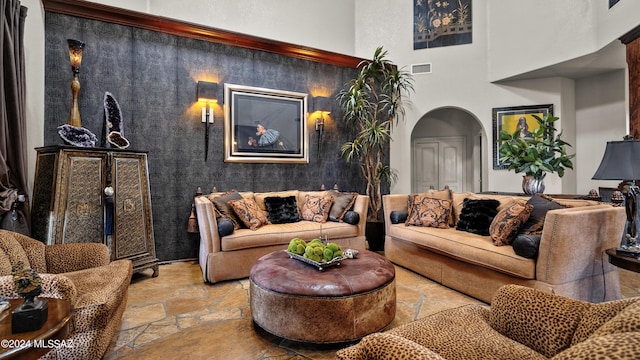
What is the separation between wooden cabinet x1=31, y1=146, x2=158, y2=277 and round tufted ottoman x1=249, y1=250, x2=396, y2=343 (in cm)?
183

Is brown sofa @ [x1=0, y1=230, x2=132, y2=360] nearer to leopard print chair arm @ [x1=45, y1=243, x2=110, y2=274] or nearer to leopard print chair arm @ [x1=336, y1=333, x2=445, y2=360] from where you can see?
leopard print chair arm @ [x1=45, y1=243, x2=110, y2=274]

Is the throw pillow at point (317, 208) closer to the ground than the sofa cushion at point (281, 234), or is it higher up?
higher up

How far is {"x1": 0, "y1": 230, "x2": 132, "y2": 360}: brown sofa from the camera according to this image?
157 cm

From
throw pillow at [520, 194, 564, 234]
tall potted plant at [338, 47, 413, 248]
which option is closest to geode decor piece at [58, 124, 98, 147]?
tall potted plant at [338, 47, 413, 248]

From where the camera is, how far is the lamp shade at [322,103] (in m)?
5.07

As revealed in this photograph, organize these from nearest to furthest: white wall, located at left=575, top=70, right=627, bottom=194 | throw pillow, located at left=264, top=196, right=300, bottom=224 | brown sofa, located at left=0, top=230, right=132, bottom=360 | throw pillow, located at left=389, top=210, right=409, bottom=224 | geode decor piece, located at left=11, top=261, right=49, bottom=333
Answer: geode decor piece, located at left=11, top=261, right=49, bottom=333
brown sofa, located at left=0, top=230, right=132, bottom=360
throw pillow, located at left=389, top=210, right=409, bottom=224
throw pillow, located at left=264, top=196, right=300, bottom=224
white wall, located at left=575, top=70, right=627, bottom=194

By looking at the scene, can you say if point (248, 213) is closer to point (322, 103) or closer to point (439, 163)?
point (322, 103)

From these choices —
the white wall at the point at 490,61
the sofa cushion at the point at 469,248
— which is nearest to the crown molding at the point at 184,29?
the white wall at the point at 490,61

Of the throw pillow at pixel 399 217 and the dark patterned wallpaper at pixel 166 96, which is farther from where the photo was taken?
the throw pillow at pixel 399 217

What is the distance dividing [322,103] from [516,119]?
11.6 ft

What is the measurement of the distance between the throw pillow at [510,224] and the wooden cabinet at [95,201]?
3563mm

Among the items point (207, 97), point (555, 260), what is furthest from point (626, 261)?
point (207, 97)

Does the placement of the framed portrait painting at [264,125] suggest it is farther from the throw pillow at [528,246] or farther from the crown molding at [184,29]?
the throw pillow at [528,246]

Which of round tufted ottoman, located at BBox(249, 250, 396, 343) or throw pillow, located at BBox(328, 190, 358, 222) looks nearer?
round tufted ottoman, located at BBox(249, 250, 396, 343)
